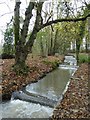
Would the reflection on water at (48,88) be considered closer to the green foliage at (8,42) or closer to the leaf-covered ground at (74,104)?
the leaf-covered ground at (74,104)

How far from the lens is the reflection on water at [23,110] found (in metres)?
7.43

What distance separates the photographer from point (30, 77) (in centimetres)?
1281

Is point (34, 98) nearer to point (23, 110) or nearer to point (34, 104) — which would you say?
point (34, 104)

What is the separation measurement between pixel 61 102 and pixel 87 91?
1985 mm

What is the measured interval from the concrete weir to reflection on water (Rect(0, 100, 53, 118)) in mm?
228

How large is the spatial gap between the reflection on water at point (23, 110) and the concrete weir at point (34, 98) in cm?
23

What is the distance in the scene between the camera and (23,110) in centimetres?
793

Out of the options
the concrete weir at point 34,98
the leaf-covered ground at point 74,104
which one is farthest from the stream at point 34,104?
the leaf-covered ground at point 74,104

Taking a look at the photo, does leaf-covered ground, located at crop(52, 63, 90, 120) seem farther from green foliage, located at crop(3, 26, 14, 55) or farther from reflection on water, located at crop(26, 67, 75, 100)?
green foliage, located at crop(3, 26, 14, 55)

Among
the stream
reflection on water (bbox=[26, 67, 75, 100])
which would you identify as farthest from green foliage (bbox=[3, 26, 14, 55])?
the stream

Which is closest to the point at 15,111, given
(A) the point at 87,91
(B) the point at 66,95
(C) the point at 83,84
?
(B) the point at 66,95

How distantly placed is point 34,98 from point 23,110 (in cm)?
123

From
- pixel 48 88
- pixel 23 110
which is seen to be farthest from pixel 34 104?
pixel 48 88

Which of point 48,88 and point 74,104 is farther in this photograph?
point 48,88
